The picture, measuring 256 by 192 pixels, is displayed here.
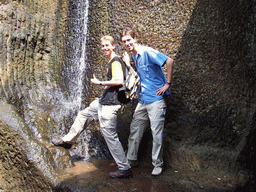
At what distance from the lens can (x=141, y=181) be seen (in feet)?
11.4

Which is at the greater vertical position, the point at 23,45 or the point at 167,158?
the point at 23,45

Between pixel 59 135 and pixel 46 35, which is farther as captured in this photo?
pixel 46 35

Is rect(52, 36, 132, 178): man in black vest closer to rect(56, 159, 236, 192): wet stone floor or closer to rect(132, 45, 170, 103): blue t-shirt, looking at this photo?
rect(56, 159, 236, 192): wet stone floor

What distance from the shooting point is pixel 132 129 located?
3857mm

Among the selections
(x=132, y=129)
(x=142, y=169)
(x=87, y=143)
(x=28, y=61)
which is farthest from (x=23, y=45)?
(x=142, y=169)

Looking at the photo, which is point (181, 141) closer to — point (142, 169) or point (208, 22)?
point (142, 169)

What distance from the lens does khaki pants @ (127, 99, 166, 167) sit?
3.55 metres

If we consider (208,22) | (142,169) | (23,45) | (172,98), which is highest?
(208,22)

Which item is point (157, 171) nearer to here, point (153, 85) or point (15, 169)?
point (153, 85)

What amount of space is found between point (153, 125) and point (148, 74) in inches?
29.4

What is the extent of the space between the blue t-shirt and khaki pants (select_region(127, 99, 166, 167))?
118mm

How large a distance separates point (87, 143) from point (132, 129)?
3.72ft

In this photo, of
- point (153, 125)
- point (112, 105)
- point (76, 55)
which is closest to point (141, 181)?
point (153, 125)

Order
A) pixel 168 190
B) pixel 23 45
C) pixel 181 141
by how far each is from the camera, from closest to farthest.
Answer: pixel 168 190 < pixel 181 141 < pixel 23 45
